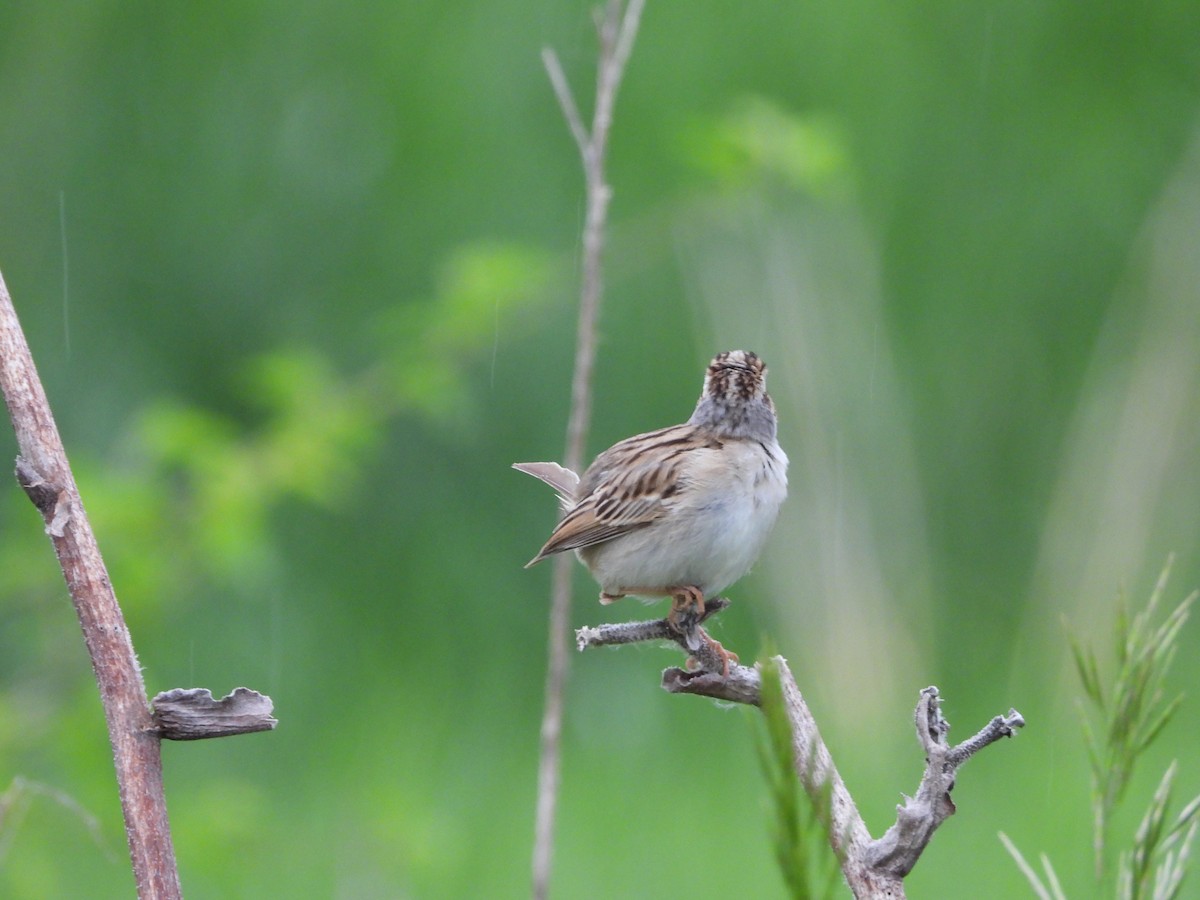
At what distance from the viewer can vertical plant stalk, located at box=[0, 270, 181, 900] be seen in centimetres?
106

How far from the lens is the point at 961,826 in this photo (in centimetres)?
505

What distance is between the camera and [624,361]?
5.68m

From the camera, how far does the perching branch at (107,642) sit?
3.47 feet

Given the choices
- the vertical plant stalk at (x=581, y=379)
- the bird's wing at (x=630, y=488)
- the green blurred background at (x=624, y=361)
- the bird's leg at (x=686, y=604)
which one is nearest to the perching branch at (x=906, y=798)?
the vertical plant stalk at (x=581, y=379)

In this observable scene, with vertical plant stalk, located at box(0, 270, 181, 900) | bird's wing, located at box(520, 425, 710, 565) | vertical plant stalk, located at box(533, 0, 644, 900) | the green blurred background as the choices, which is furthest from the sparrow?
the green blurred background

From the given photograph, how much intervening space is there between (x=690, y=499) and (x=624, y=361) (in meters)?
2.96

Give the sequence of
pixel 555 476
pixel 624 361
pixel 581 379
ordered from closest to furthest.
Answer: pixel 581 379 < pixel 555 476 < pixel 624 361

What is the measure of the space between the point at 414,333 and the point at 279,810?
180cm

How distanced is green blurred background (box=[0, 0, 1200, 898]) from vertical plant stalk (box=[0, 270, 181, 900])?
3421 mm

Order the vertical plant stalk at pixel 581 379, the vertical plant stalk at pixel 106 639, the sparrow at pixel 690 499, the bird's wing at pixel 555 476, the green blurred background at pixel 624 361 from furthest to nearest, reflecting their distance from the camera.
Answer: the green blurred background at pixel 624 361 < the bird's wing at pixel 555 476 < the sparrow at pixel 690 499 < the vertical plant stalk at pixel 581 379 < the vertical plant stalk at pixel 106 639

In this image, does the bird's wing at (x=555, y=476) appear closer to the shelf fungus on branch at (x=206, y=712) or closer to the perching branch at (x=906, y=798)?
the perching branch at (x=906, y=798)

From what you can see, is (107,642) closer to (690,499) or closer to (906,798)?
(906,798)

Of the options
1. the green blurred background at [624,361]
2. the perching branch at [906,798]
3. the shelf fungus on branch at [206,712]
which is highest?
the shelf fungus on branch at [206,712]

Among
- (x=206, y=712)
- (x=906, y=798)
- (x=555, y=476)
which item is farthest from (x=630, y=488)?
(x=206, y=712)
